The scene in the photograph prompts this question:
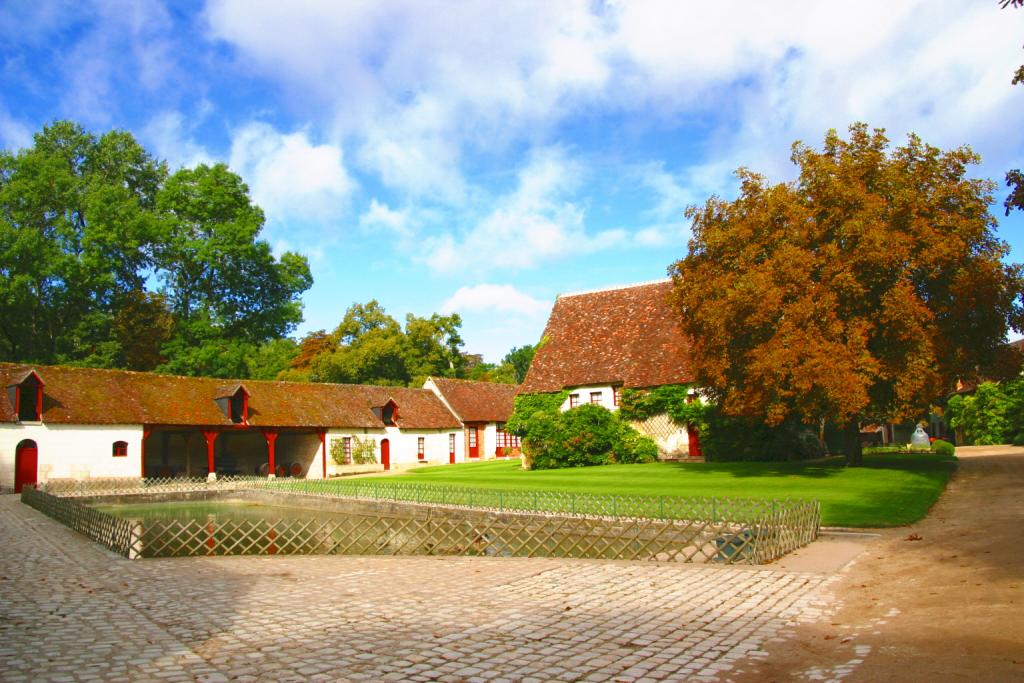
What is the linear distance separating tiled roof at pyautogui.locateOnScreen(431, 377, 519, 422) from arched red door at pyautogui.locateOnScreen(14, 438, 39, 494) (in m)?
26.1

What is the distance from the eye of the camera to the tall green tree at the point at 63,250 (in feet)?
157

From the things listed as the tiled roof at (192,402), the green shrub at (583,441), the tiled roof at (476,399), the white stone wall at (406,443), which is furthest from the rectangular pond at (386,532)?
the tiled roof at (476,399)

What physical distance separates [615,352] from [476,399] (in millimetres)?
18352

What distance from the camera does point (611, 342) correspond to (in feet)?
135

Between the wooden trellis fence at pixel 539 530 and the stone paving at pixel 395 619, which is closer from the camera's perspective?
the stone paving at pixel 395 619

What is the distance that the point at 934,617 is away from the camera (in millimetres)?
8836

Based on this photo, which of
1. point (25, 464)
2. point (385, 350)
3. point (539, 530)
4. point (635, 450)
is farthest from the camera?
point (385, 350)

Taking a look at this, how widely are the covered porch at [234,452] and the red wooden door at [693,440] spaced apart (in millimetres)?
21337

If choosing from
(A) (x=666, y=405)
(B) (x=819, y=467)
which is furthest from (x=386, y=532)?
(A) (x=666, y=405)

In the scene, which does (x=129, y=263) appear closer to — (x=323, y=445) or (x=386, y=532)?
(x=323, y=445)

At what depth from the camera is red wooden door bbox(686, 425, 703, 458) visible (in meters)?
36.5

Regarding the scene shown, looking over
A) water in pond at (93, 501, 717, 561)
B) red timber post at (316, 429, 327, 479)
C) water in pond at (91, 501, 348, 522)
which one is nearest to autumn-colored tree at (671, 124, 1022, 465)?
water in pond at (93, 501, 717, 561)

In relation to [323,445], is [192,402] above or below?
above

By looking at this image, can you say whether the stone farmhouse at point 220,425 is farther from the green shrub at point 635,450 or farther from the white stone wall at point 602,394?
the green shrub at point 635,450
